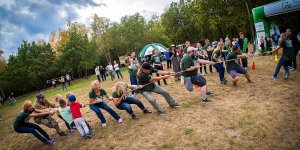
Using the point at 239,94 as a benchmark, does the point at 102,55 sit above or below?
above

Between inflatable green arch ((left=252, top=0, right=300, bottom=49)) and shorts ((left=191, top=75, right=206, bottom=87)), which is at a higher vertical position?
inflatable green arch ((left=252, top=0, right=300, bottom=49))

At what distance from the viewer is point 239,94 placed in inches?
353

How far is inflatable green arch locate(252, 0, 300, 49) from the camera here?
15539 mm

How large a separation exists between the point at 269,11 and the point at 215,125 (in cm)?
1402

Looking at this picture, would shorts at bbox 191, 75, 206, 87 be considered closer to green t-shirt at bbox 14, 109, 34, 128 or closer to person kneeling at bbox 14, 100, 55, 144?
person kneeling at bbox 14, 100, 55, 144

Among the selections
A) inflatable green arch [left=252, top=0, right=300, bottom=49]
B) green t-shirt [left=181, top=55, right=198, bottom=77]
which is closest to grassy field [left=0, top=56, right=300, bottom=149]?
green t-shirt [left=181, top=55, right=198, bottom=77]

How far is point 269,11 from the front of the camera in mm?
16969

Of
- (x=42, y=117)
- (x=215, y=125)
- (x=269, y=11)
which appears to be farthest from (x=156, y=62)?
(x=269, y=11)

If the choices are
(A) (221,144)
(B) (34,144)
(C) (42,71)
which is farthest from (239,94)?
(C) (42,71)

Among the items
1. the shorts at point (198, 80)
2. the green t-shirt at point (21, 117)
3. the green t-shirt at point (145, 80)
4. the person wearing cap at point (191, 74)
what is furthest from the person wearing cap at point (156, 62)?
the green t-shirt at point (21, 117)

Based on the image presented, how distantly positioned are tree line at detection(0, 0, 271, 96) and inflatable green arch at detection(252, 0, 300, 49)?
16.1 m

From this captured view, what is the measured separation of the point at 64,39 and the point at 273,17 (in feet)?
134

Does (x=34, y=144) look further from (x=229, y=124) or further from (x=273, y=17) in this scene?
(x=273, y=17)

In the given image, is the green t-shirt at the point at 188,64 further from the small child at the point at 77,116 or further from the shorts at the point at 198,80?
the small child at the point at 77,116
